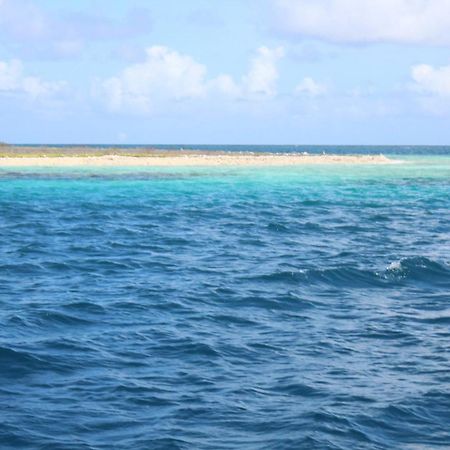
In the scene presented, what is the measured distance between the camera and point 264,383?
12.1m

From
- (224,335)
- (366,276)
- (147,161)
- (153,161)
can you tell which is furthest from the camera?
Answer: (153,161)

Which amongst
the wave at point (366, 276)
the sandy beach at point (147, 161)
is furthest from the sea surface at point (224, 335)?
the sandy beach at point (147, 161)

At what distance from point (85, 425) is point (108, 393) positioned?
1.22 metres

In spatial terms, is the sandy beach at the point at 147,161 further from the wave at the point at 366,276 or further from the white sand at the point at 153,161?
the wave at the point at 366,276

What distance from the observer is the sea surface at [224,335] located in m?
10.4

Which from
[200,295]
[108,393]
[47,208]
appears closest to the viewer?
[108,393]

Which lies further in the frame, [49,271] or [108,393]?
[49,271]

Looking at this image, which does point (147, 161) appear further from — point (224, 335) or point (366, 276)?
point (224, 335)

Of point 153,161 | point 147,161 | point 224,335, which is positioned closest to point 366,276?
point 224,335

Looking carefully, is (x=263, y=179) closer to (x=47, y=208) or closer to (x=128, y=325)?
(x=47, y=208)

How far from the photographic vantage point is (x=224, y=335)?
14.9 m

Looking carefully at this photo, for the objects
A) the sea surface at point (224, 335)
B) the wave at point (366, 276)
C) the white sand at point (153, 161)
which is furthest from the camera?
the white sand at point (153, 161)

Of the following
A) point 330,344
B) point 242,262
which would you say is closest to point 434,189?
point 242,262

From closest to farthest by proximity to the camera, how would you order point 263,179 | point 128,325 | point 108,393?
point 108,393 < point 128,325 < point 263,179
